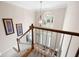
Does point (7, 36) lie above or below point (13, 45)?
above

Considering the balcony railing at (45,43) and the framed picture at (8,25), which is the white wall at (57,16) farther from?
the framed picture at (8,25)

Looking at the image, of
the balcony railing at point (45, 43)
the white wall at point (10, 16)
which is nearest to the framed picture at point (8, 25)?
the white wall at point (10, 16)

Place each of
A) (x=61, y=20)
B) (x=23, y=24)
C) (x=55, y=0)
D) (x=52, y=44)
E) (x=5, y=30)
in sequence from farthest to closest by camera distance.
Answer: (x=52, y=44) → (x=23, y=24) → (x=61, y=20) → (x=5, y=30) → (x=55, y=0)

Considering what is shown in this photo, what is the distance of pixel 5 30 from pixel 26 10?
7.01 feet

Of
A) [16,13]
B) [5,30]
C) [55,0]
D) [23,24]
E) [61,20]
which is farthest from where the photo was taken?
[23,24]

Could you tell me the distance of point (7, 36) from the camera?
373 centimetres

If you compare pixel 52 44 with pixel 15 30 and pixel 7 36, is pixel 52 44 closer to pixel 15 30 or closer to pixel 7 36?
pixel 15 30

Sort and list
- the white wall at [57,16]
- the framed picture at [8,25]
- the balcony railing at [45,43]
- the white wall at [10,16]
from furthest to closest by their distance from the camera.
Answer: the white wall at [57,16], the framed picture at [8,25], the white wall at [10,16], the balcony railing at [45,43]

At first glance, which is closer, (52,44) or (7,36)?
(7,36)

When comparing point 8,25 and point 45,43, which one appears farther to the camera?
point 8,25

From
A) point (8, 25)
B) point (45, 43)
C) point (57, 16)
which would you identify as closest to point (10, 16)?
point (8, 25)

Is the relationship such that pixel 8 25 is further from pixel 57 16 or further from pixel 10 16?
pixel 57 16

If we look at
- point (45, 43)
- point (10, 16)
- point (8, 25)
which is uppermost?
point (10, 16)

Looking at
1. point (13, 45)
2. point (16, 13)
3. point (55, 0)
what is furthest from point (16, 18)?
point (55, 0)
